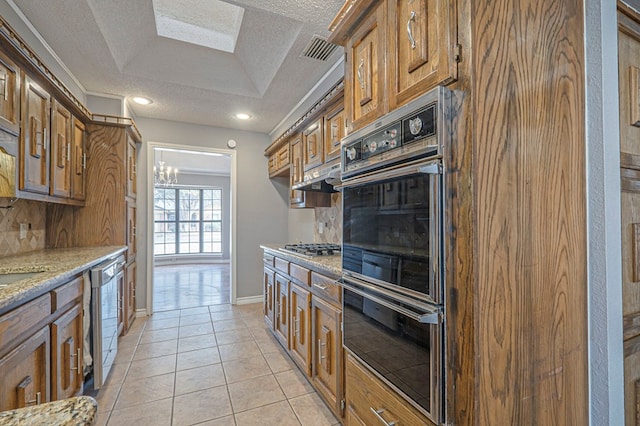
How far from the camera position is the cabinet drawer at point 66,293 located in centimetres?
154

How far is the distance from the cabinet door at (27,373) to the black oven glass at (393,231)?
56.9 inches

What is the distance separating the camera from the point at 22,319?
123cm

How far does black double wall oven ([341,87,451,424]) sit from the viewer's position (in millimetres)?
1007

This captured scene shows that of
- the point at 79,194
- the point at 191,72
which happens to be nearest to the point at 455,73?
the point at 191,72

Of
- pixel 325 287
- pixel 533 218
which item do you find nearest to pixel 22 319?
pixel 325 287

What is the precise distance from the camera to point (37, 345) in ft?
4.52

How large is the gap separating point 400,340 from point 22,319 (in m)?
1.55

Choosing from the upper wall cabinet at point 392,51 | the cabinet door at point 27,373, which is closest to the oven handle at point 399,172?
the upper wall cabinet at point 392,51

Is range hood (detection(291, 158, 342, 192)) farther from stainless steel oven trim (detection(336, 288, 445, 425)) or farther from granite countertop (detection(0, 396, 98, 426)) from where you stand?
granite countertop (detection(0, 396, 98, 426))

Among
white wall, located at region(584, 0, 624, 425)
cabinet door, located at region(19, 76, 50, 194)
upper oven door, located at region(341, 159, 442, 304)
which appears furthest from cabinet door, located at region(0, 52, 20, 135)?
white wall, located at region(584, 0, 624, 425)

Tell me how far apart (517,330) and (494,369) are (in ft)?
0.53

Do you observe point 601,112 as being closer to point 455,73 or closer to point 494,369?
point 455,73

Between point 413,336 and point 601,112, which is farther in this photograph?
point 601,112

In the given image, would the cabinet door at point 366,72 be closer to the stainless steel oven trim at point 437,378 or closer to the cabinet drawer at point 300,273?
the stainless steel oven trim at point 437,378
